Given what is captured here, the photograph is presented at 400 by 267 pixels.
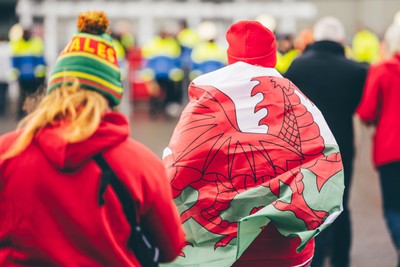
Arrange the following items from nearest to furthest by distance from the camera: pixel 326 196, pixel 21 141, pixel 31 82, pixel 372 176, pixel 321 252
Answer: pixel 21 141, pixel 326 196, pixel 321 252, pixel 372 176, pixel 31 82

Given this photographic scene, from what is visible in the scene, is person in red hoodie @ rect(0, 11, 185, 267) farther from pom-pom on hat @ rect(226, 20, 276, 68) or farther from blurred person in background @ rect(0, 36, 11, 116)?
blurred person in background @ rect(0, 36, 11, 116)

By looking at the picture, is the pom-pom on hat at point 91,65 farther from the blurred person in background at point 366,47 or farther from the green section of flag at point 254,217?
the blurred person in background at point 366,47

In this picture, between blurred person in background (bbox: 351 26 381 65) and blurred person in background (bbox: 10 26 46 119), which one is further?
blurred person in background (bbox: 351 26 381 65)

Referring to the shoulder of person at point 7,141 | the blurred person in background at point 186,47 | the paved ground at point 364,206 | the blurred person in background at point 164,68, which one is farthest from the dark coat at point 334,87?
the blurred person in background at point 186,47

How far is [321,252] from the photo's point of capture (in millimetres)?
6367

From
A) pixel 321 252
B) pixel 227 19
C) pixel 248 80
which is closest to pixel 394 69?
pixel 321 252

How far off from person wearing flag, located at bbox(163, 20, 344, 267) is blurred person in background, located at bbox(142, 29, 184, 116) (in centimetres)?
1427

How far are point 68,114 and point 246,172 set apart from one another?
138 cm

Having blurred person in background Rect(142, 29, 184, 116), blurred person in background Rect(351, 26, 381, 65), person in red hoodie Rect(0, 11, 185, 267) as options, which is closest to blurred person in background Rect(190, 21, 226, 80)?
blurred person in background Rect(142, 29, 184, 116)

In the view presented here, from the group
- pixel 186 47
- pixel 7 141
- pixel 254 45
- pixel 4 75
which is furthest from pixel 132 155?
pixel 4 75

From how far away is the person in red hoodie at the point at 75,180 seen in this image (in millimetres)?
2816

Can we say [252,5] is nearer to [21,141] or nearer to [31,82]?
[31,82]

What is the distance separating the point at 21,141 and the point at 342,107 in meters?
4.04

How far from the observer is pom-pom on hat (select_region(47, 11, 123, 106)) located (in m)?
2.94
